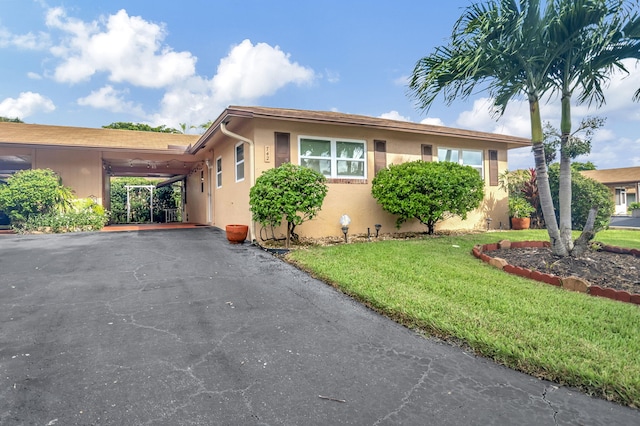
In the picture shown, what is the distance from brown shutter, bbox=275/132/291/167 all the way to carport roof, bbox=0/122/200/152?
7.30 meters

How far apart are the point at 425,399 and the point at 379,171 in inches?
313

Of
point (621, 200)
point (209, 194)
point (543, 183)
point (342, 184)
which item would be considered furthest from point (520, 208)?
point (621, 200)

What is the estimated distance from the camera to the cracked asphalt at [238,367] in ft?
6.61

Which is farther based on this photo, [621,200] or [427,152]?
[621,200]

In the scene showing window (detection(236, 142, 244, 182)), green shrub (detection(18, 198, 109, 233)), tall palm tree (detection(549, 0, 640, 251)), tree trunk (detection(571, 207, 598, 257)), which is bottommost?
tree trunk (detection(571, 207, 598, 257))

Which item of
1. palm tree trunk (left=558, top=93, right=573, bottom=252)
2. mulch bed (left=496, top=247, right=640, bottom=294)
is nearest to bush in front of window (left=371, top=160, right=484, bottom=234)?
mulch bed (left=496, top=247, right=640, bottom=294)

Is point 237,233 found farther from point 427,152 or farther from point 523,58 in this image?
point 523,58

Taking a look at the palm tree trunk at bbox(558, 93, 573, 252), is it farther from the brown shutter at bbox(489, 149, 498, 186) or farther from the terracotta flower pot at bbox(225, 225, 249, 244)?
the terracotta flower pot at bbox(225, 225, 249, 244)

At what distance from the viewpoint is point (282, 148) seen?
8.71 meters

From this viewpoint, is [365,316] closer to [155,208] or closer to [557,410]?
[557,410]

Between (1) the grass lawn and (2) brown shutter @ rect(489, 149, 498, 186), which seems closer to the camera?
(1) the grass lawn

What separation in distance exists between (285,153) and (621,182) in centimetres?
3205

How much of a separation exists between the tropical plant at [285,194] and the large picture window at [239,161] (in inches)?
75.1

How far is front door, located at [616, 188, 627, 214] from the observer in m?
30.2
